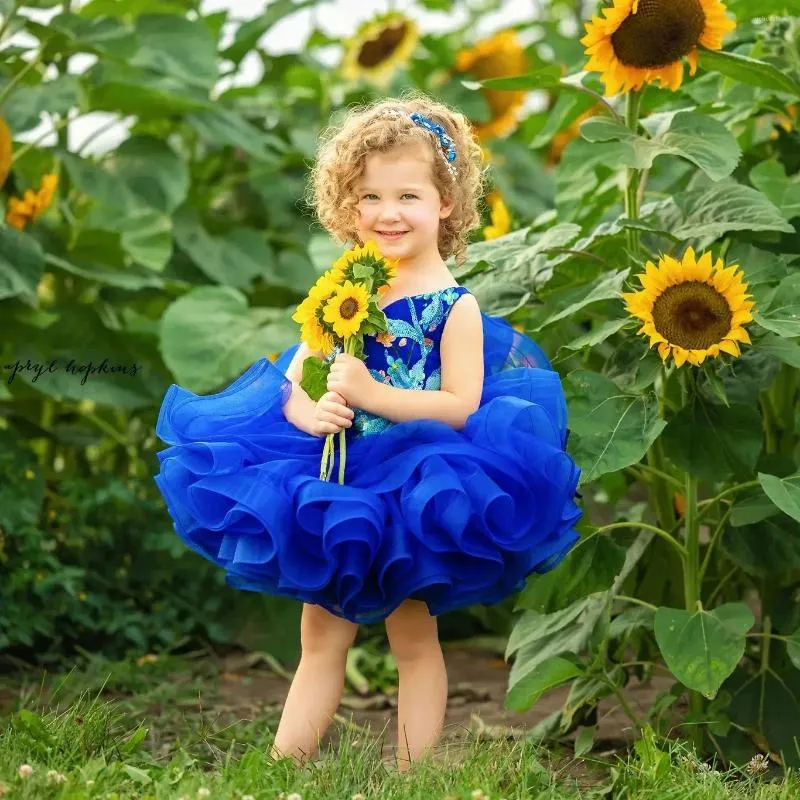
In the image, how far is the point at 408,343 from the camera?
221cm

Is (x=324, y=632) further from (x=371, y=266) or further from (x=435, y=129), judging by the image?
(x=435, y=129)

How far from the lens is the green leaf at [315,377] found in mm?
2201

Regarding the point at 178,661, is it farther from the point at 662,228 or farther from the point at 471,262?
the point at 662,228

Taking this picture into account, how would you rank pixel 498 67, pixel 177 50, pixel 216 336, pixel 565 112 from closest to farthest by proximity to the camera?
pixel 565 112, pixel 216 336, pixel 177 50, pixel 498 67

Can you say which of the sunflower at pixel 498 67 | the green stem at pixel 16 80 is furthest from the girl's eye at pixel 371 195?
the sunflower at pixel 498 67

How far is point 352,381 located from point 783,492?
2.33ft

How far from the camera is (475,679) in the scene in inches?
134

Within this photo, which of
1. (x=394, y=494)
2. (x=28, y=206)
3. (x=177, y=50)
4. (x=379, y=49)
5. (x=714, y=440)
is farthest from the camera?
(x=379, y=49)

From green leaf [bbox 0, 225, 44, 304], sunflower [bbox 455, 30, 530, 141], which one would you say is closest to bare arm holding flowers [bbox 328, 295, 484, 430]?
green leaf [bbox 0, 225, 44, 304]

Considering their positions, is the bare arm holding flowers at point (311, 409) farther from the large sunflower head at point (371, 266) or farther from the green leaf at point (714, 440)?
the green leaf at point (714, 440)

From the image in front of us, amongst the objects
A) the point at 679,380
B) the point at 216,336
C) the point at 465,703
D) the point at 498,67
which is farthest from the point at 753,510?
the point at 498,67

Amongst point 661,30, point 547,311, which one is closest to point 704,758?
point 547,311

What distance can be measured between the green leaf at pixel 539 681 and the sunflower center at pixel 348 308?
752mm

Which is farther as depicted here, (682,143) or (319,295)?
(682,143)
